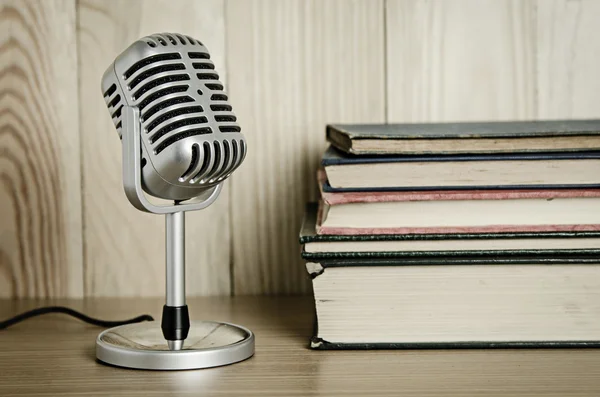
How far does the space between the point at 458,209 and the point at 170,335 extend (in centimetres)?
29

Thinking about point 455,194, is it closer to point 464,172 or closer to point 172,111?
point 464,172

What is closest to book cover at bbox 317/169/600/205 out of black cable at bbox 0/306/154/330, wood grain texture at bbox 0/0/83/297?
black cable at bbox 0/306/154/330

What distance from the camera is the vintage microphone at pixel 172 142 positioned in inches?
27.9

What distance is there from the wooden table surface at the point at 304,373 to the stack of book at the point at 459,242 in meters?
0.02

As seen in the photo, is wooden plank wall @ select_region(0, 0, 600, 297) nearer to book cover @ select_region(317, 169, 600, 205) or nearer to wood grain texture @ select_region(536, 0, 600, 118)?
wood grain texture @ select_region(536, 0, 600, 118)

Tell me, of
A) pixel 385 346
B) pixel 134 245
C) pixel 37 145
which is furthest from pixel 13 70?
pixel 385 346

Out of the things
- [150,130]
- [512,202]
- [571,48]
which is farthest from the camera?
[571,48]

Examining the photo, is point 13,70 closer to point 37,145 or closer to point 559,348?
point 37,145

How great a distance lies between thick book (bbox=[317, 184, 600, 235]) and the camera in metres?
0.81

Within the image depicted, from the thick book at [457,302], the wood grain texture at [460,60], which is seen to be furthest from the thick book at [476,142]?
the wood grain texture at [460,60]

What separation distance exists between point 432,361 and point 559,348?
0.13 m

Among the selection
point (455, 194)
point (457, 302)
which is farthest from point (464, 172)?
point (457, 302)

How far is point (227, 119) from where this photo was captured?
0.75 metres

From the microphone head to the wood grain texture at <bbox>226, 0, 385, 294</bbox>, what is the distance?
39 centimetres
